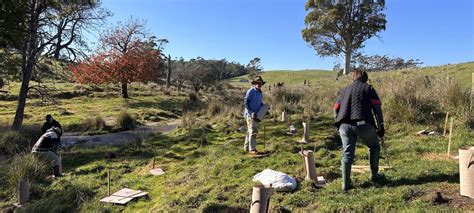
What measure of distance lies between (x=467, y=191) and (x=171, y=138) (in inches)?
347

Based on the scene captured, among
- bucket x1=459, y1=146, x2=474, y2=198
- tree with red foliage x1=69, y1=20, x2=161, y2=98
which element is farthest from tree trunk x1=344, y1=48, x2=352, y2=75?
bucket x1=459, y1=146, x2=474, y2=198

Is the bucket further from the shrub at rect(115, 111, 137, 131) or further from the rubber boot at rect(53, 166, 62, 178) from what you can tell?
the shrub at rect(115, 111, 137, 131)

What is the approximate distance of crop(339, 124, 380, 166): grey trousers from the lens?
5.39 metres

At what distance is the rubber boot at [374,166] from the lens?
18.4 feet

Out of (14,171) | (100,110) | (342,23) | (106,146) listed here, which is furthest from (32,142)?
(342,23)

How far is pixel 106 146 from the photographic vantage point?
1167cm

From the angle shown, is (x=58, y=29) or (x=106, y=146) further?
(x=58, y=29)

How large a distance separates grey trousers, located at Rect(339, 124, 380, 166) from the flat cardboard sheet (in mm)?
3574

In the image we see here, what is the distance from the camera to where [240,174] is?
7.09 m

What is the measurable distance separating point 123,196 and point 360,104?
14.0 ft

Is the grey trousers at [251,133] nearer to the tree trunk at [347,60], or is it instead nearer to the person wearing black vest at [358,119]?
the person wearing black vest at [358,119]

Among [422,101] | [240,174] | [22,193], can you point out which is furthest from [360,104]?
[22,193]

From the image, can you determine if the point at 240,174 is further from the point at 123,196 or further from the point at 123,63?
the point at 123,63

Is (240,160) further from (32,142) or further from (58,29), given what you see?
(58,29)
